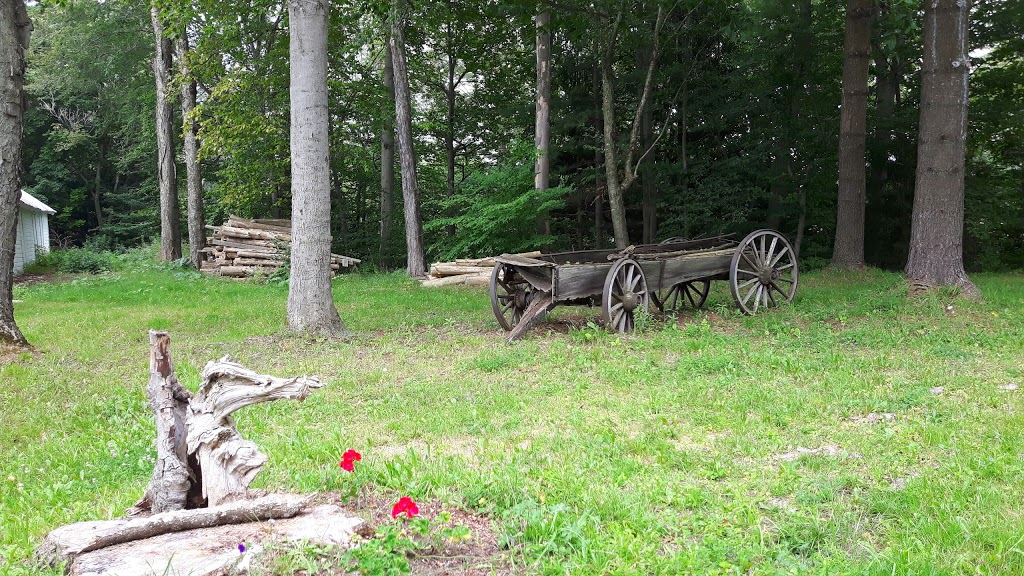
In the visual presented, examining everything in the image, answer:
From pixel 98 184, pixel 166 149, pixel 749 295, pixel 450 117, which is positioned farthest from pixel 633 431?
pixel 98 184

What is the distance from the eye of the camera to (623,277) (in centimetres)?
917

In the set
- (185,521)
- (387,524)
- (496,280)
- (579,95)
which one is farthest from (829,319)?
(579,95)

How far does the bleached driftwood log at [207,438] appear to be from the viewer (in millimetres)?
3127

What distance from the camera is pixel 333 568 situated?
264 cm

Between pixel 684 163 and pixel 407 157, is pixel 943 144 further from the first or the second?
pixel 407 157

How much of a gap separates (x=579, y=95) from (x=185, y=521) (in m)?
19.4

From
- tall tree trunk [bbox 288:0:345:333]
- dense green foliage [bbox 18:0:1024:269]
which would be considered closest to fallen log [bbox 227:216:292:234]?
dense green foliage [bbox 18:0:1024:269]

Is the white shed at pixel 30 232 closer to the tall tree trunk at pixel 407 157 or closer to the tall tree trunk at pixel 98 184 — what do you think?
the tall tree trunk at pixel 98 184

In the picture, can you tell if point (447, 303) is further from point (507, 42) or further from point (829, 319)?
point (507, 42)

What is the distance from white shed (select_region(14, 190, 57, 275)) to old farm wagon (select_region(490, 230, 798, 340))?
19.7 meters

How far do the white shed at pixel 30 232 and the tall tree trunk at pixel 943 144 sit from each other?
24820 mm

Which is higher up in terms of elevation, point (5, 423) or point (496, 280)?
point (496, 280)

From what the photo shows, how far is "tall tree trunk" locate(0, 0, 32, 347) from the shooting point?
805 centimetres

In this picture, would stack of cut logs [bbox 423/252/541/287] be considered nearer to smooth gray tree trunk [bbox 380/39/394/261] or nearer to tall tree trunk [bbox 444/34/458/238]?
smooth gray tree trunk [bbox 380/39/394/261]
